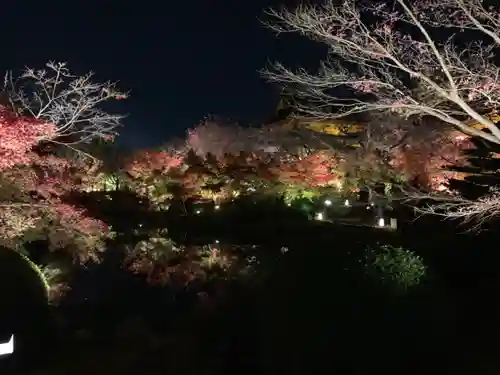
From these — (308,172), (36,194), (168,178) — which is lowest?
(36,194)

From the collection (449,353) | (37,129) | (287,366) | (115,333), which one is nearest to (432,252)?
(449,353)

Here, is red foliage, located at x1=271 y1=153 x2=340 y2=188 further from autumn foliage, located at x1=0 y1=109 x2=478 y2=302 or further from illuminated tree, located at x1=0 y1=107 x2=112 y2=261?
illuminated tree, located at x1=0 y1=107 x2=112 y2=261

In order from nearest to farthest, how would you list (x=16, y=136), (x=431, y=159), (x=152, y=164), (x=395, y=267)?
1. (x=16, y=136)
2. (x=395, y=267)
3. (x=431, y=159)
4. (x=152, y=164)

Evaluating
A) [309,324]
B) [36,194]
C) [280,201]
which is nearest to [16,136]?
[36,194]

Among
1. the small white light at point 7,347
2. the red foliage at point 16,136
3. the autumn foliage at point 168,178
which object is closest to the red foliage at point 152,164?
the autumn foliage at point 168,178

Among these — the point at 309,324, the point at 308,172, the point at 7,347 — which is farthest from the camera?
the point at 308,172

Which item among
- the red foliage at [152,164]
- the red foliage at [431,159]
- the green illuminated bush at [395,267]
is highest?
the red foliage at [152,164]

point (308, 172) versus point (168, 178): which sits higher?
point (168, 178)

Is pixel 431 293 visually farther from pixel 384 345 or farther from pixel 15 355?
pixel 15 355

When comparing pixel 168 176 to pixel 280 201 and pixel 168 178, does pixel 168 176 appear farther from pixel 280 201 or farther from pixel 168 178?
pixel 280 201

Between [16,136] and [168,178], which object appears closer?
[16,136]

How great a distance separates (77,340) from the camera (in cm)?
788

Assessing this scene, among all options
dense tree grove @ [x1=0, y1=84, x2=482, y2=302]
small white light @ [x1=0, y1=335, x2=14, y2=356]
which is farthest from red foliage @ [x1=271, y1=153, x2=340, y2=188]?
small white light @ [x1=0, y1=335, x2=14, y2=356]

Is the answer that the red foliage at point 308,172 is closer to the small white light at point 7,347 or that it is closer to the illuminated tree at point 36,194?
the illuminated tree at point 36,194
